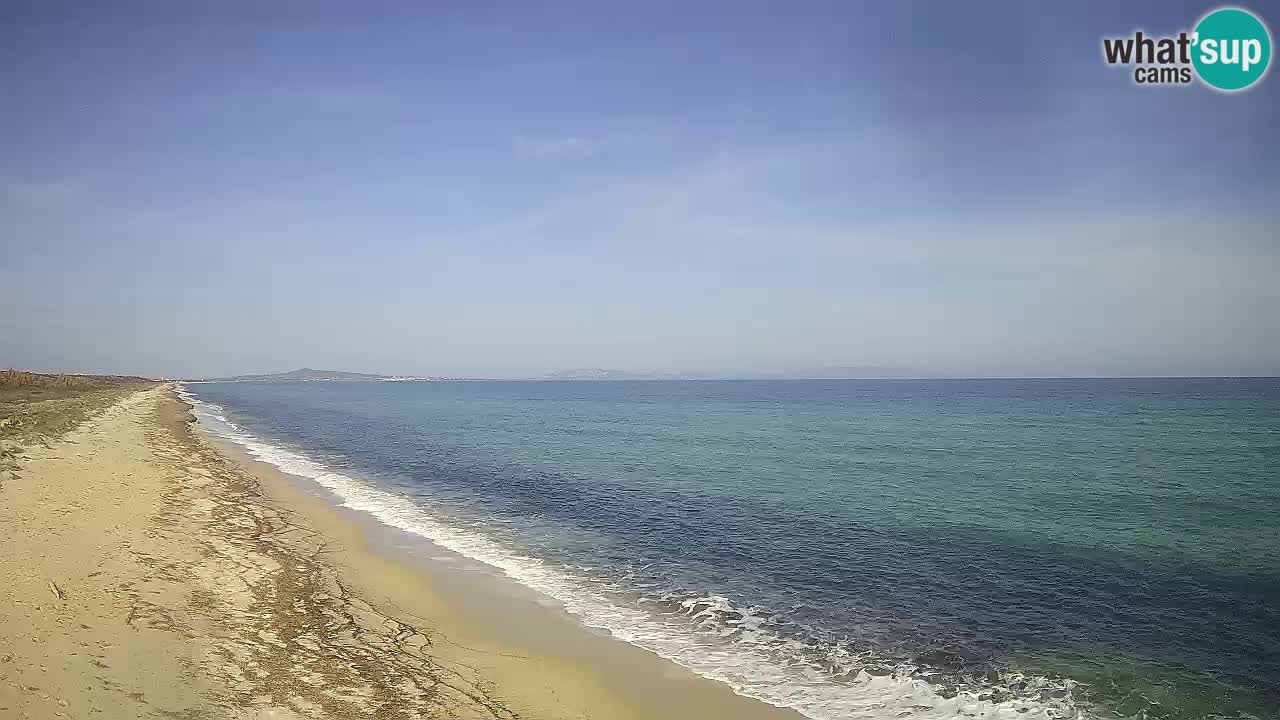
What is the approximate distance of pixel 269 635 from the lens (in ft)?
33.2

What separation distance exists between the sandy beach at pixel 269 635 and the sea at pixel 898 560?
1.38m

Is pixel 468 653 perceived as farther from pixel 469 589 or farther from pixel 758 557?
pixel 758 557

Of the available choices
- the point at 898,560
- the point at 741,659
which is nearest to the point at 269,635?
the point at 741,659

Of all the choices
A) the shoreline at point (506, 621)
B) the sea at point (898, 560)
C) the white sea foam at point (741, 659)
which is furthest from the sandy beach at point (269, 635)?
the sea at point (898, 560)

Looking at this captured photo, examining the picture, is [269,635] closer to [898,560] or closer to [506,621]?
[506,621]

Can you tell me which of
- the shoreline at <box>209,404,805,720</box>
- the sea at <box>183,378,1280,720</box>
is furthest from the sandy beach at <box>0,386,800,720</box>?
the sea at <box>183,378,1280,720</box>

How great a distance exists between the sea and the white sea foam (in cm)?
5

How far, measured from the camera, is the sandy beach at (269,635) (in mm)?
8023

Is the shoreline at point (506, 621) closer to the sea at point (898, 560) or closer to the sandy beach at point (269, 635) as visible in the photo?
the sandy beach at point (269, 635)

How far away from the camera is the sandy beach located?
8023 millimetres

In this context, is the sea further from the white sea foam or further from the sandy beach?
the sandy beach

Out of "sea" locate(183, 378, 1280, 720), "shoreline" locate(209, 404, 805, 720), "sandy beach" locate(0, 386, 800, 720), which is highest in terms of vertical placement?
"sandy beach" locate(0, 386, 800, 720)

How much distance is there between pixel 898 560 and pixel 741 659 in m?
7.55

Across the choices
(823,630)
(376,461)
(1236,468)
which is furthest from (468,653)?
(1236,468)
